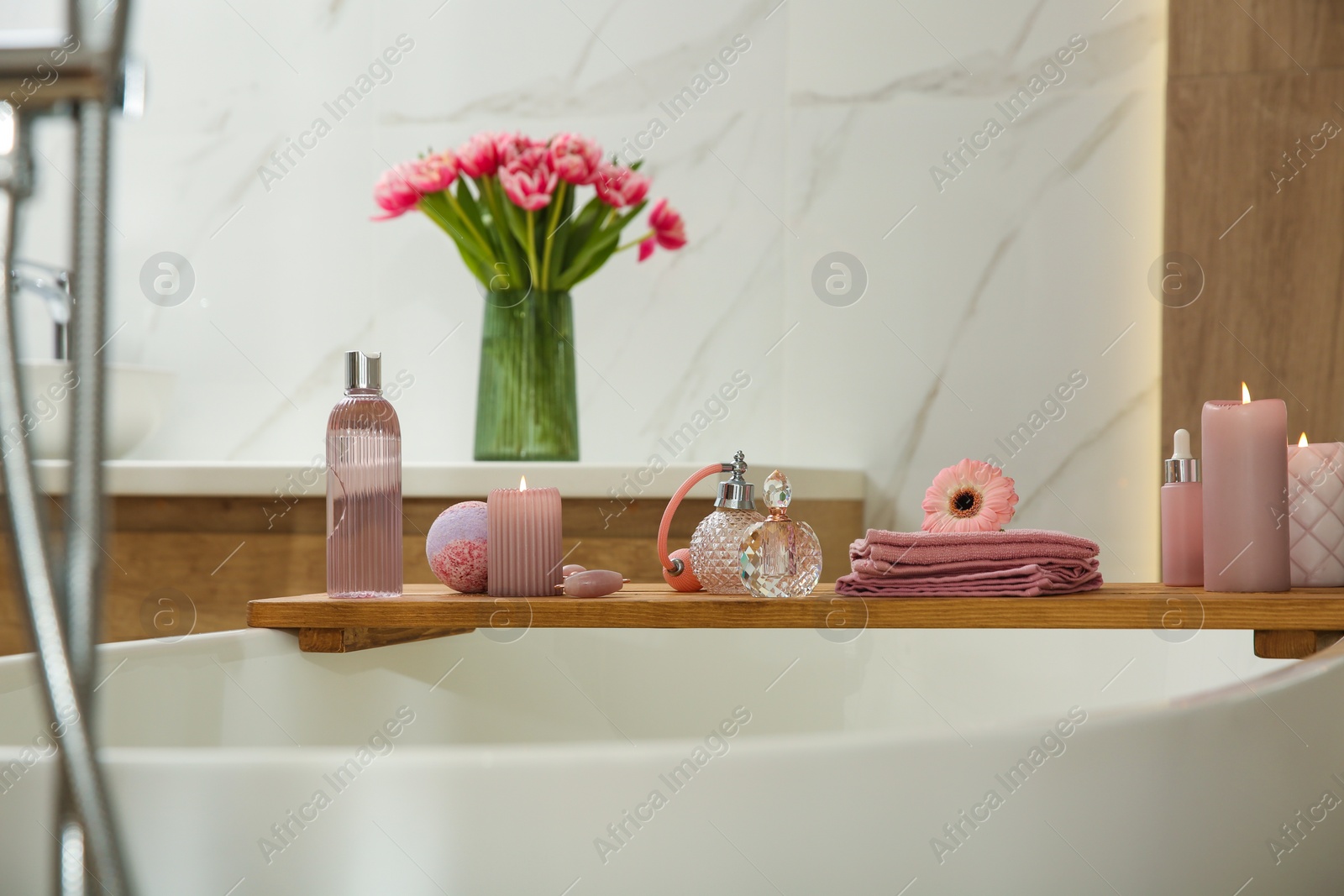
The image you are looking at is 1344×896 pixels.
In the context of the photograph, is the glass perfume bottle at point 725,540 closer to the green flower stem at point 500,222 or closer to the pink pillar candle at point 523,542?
the pink pillar candle at point 523,542

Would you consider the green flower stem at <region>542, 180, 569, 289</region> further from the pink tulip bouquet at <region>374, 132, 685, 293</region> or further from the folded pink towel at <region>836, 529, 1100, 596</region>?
the folded pink towel at <region>836, 529, 1100, 596</region>

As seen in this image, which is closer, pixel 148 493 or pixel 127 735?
pixel 127 735

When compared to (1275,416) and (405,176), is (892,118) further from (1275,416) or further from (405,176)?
(1275,416)

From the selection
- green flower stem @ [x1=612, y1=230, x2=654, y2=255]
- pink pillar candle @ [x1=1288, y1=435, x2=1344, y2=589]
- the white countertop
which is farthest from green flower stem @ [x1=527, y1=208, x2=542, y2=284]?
pink pillar candle @ [x1=1288, y1=435, x2=1344, y2=589]

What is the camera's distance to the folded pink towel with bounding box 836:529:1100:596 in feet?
2.99

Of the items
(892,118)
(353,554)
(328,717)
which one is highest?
(892,118)

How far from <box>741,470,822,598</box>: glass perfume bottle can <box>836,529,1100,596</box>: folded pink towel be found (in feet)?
0.12

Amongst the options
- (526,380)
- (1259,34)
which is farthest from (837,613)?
(1259,34)

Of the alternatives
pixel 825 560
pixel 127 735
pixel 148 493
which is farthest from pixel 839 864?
pixel 148 493

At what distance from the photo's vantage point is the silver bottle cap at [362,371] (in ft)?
3.29

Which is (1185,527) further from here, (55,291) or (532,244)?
(55,291)

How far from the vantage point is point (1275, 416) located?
91cm

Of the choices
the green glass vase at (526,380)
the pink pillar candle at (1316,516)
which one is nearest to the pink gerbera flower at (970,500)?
the pink pillar candle at (1316,516)

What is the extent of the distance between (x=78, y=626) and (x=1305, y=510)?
0.96 metres
